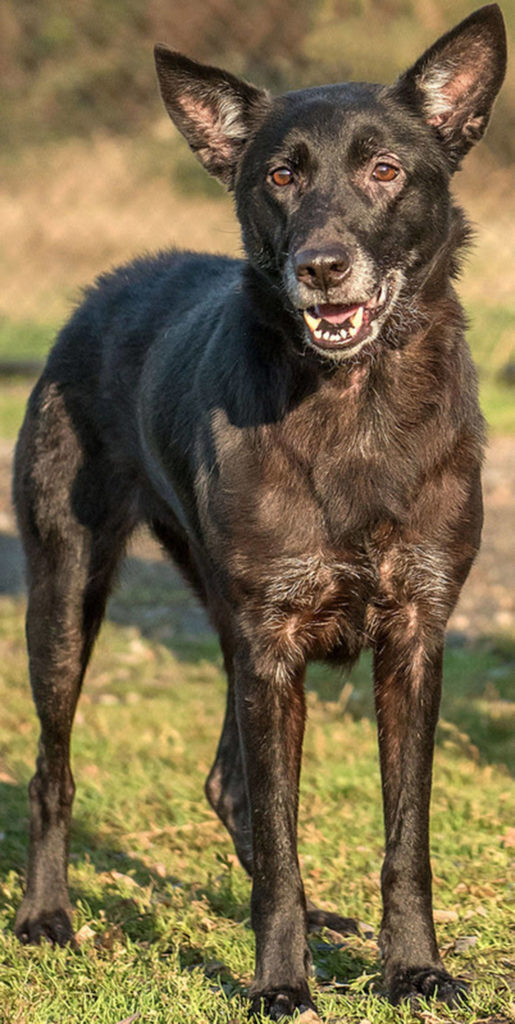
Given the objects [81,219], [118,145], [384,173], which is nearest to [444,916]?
[384,173]

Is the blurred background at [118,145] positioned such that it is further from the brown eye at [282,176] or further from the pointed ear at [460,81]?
the brown eye at [282,176]

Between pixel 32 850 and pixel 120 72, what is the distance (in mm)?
15030

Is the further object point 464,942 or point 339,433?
point 464,942

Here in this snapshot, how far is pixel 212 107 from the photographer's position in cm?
379

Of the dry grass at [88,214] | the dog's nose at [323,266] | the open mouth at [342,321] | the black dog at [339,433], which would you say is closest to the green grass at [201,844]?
the black dog at [339,433]

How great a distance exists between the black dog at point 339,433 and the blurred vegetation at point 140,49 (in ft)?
33.6

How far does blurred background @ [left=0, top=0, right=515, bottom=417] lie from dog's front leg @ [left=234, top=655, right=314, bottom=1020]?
1079cm

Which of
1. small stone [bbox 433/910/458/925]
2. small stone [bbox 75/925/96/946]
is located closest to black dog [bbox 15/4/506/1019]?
small stone [bbox 433/910/458/925]

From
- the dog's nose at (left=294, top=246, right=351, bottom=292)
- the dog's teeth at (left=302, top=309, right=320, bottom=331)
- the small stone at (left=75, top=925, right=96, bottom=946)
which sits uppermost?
the dog's nose at (left=294, top=246, right=351, bottom=292)

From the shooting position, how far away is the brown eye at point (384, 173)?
133 inches

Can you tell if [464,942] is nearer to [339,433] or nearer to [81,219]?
[339,433]

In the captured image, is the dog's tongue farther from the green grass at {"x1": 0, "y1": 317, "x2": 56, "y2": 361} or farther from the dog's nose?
the green grass at {"x1": 0, "y1": 317, "x2": 56, "y2": 361}

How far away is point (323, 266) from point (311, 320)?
0.18 m

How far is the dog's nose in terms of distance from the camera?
3.18 metres
